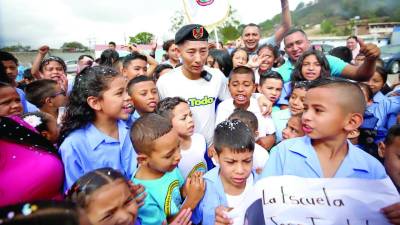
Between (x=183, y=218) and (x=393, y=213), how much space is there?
1052 millimetres

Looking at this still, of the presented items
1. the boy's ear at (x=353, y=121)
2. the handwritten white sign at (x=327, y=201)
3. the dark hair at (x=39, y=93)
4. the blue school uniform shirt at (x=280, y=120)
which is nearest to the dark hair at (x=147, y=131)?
the handwritten white sign at (x=327, y=201)

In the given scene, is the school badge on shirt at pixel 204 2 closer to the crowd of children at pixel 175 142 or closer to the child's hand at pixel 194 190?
the crowd of children at pixel 175 142

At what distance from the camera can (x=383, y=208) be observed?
1335 millimetres

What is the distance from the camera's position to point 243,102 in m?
2.92

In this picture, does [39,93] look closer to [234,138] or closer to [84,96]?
[84,96]

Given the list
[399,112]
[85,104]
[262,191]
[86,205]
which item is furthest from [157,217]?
[399,112]

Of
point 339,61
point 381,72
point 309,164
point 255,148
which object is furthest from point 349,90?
point 381,72

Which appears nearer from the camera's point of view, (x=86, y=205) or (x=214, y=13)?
(x=86, y=205)

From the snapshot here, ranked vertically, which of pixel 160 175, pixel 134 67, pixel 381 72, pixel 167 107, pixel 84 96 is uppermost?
pixel 134 67

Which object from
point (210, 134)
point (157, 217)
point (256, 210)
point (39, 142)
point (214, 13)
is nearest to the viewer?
point (256, 210)

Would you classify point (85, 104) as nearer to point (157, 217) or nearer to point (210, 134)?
point (157, 217)

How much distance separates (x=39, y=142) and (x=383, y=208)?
171 centimetres

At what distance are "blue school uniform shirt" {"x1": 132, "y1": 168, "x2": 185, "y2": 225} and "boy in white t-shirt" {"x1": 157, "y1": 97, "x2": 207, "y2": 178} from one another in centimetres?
49

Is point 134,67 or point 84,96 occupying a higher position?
point 134,67
